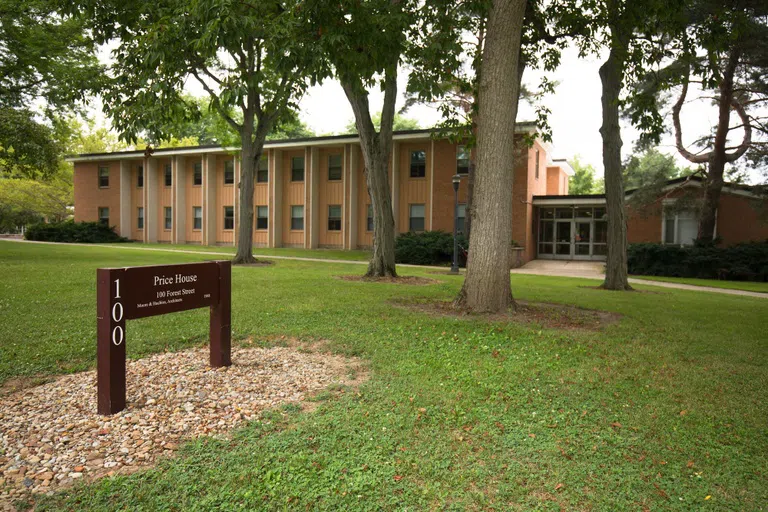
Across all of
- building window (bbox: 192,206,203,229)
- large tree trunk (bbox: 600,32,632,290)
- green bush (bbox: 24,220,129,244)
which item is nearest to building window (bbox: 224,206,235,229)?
building window (bbox: 192,206,203,229)

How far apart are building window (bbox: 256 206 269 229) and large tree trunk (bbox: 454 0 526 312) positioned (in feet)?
90.7

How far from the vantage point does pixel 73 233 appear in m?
37.0

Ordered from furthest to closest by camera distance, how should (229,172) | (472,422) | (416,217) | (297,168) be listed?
(229,172) → (297,168) → (416,217) → (472,422)

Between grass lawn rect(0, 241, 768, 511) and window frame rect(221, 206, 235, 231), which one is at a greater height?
window frame rect(221, 206, 235, 231)

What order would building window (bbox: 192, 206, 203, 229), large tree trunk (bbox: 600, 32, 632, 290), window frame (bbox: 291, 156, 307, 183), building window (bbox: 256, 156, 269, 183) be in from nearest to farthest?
large tree trunk (bbox: 600, 32, 632, 290)
window frame (bbox: 291, 156, 307, 183)
building window (bbox: 256, 156, 269, 183)
building window (bbox: 192, 206, 203, 229)

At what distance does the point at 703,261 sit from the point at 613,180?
9.47m

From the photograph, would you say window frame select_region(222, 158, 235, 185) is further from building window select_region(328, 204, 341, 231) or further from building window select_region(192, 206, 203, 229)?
building window select_region(328, 204, 341, 231)

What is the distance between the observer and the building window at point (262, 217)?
34969 mm

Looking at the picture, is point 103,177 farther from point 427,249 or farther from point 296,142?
point 427,249

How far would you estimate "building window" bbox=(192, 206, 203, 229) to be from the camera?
37.3 meters

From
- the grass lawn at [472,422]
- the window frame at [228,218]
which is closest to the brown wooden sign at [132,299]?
the grass lawn at [472,422]

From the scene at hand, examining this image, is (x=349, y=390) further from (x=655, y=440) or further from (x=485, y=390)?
(x=655, y=440)

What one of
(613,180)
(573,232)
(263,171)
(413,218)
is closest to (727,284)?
(613,180)

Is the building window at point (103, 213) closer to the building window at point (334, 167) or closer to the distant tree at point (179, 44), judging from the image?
the building window at point (334, 167)
